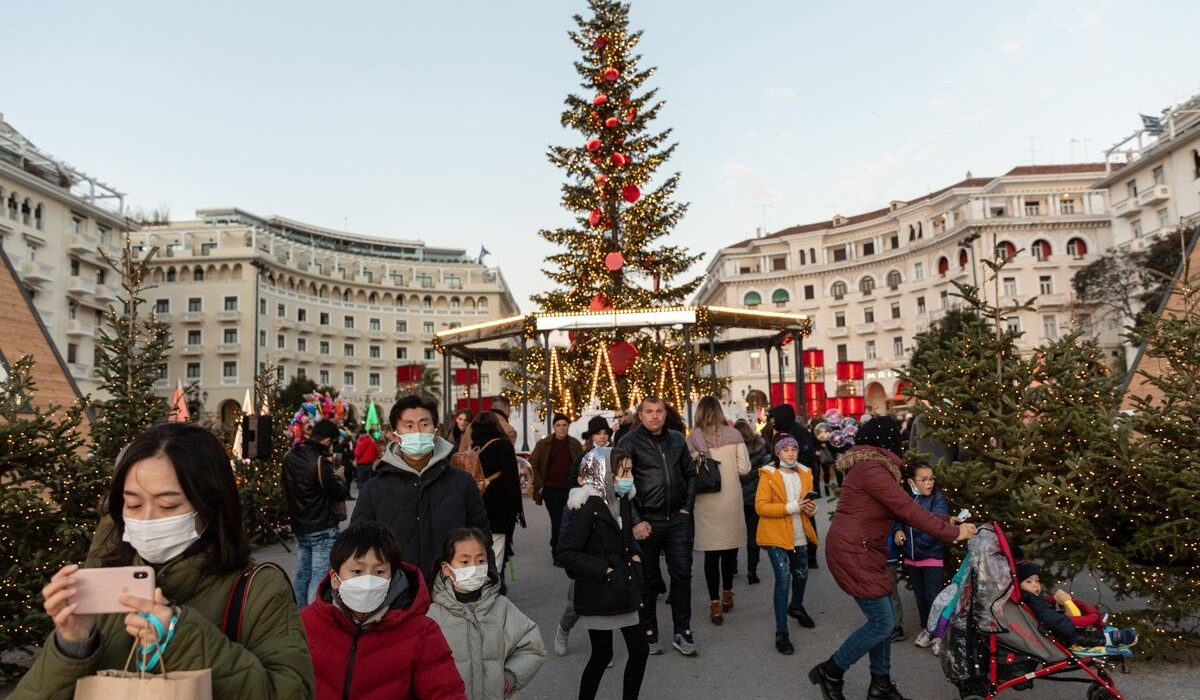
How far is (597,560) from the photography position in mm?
4570

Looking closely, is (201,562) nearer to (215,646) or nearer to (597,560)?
(215,646)

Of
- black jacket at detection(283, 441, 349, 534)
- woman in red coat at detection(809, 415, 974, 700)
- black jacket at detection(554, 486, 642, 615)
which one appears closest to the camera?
black jacket at detection(554, 486, 642, 615)

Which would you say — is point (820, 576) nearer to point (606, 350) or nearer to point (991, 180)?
point (606, 350)

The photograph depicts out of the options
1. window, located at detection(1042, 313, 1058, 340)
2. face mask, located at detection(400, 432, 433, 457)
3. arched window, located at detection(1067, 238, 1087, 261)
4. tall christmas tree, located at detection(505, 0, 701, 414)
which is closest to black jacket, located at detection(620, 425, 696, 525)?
face mask, located at detection(400, 432, 433, 457)

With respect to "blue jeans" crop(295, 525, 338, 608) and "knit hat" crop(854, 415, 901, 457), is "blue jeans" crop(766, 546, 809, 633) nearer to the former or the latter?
"knit hat" crop(854, 415, 901, 457)

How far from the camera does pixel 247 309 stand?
6594cm

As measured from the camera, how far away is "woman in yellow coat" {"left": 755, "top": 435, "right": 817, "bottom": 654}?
6.02 m

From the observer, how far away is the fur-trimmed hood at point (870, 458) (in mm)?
4824

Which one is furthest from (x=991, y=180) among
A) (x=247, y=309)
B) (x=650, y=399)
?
(x=650, y=399)

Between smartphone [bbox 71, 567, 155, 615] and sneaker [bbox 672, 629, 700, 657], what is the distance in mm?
5028

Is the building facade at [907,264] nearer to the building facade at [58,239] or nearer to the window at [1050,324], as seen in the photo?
the window at [1050,324]

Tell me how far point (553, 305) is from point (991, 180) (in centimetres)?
5071

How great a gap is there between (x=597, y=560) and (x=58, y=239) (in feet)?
176

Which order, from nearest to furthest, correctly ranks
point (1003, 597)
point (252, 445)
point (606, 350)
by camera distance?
point (1003, 597), point (252, 445), point (606, 350)
